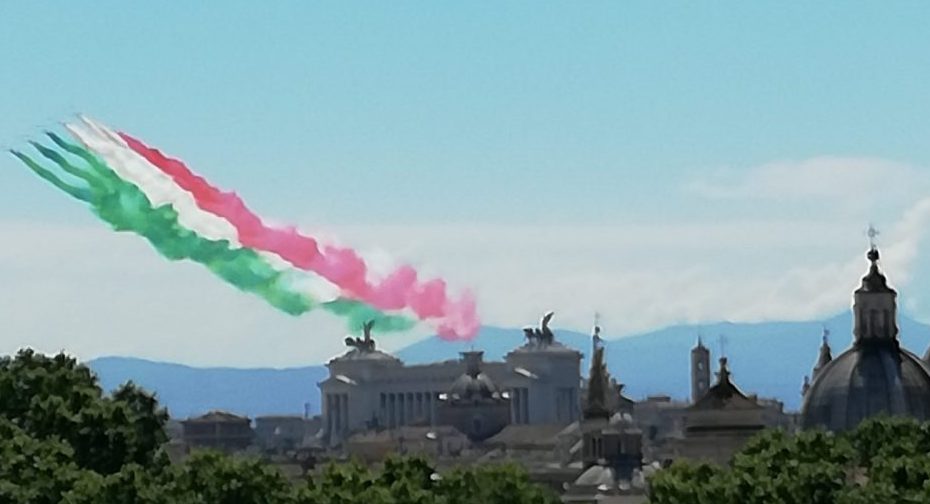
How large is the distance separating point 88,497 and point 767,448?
2466cm

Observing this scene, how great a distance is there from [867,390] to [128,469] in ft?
202

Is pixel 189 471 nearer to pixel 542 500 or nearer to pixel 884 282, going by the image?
pixel 542 500

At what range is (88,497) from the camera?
10962 centimetres

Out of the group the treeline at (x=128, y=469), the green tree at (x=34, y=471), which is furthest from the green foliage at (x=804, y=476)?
the green tree at (x=34, y=471)

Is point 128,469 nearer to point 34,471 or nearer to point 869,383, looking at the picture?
point 34,471

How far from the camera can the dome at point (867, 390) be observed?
538 feet

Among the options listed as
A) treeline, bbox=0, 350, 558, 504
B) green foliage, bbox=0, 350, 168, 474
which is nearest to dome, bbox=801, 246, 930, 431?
treeline, bbox=0, 350, 558, 504

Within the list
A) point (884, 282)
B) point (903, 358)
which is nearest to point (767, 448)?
point (903, 358)

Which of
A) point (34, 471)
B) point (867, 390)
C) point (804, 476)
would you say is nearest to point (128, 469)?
point (34, 471)

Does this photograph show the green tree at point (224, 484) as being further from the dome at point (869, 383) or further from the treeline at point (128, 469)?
the dome at point (869, 383)

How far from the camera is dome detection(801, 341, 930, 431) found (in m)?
164

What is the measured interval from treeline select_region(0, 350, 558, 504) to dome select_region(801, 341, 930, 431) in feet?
142

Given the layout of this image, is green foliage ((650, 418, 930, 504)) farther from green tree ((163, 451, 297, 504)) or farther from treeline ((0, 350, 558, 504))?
green tree ((163, 451, 297, 504))

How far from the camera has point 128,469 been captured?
111750 mm
